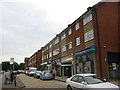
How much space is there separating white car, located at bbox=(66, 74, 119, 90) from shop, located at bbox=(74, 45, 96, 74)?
13.6m

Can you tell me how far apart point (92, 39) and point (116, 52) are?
3.34 metres

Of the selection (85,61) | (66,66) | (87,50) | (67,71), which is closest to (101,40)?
(87,50)

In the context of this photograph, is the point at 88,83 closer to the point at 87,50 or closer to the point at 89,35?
the point at 87,50

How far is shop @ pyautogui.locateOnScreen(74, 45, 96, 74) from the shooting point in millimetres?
29250

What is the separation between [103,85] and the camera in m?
12.8

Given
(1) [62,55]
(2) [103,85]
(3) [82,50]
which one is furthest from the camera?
(1) [62,55]

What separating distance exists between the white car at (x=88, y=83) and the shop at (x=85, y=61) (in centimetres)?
1358

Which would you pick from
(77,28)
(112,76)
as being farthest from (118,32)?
(77,28)

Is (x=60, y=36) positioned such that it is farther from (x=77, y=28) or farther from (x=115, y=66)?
(x=115, y=66)

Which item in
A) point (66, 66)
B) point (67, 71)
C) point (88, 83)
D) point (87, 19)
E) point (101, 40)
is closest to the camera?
point (88, 83)

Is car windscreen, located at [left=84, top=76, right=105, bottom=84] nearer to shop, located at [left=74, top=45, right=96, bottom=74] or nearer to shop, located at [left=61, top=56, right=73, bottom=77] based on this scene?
shop, located at [left=74, top=45, right=96, bottom=74]

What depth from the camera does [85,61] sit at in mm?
32438

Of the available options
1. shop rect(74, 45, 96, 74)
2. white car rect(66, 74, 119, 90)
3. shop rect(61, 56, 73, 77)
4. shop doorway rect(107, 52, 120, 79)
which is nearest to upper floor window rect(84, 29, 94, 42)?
shop rect(74, 45, 96, 74)

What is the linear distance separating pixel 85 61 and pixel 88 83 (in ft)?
62.8
